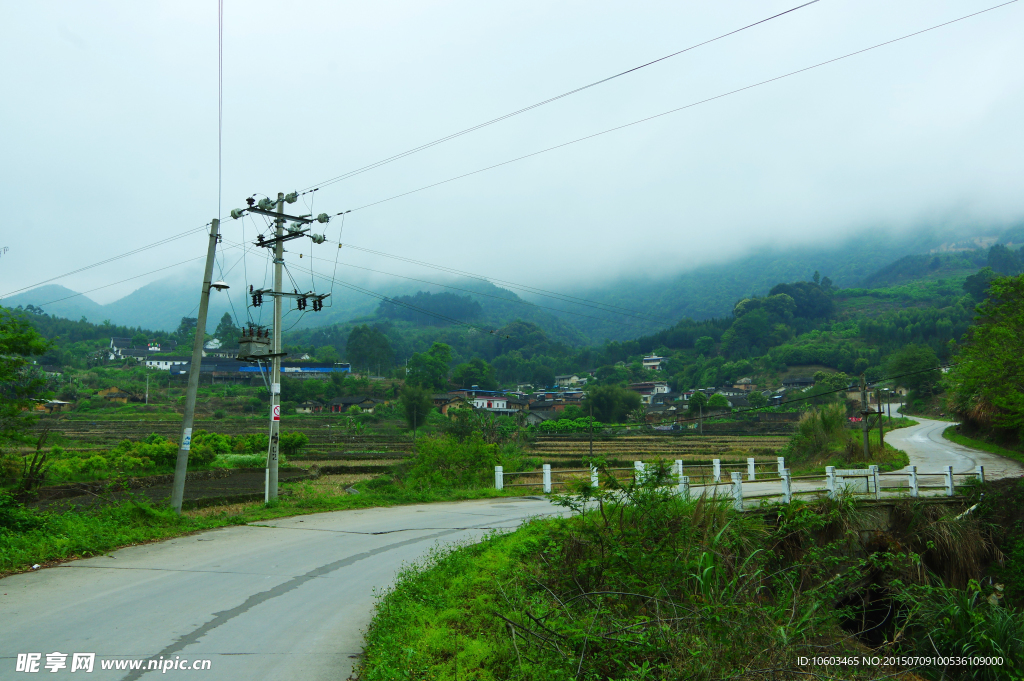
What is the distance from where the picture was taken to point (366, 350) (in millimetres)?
157500

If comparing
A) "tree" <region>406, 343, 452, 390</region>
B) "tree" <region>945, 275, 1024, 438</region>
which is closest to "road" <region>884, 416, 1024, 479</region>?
"tree" <region>945, 275, 1024, 438</region>

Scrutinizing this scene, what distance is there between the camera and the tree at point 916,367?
83750mm

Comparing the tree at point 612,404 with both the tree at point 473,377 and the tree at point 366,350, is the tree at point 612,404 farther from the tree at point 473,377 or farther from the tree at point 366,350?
the tree at point 366,350

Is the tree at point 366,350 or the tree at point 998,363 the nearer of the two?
the tree at point 998,363

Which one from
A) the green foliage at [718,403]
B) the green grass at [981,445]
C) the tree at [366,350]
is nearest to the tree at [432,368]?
the tree at [366,350]

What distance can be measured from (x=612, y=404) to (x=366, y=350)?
276 ft

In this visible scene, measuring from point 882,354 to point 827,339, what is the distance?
22.1 meters

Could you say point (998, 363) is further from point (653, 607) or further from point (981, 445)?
point (653, 607)

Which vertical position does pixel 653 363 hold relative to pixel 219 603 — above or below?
above

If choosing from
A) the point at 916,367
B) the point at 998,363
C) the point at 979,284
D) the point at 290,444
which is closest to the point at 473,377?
the point at 916,367

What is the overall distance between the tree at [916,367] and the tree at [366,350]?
107 metres

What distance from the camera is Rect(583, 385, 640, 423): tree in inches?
3462

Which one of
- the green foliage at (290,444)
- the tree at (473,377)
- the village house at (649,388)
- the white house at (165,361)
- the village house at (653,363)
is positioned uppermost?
the white house at (165,361)

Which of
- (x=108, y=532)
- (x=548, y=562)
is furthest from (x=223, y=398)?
(x=548, y=562)
